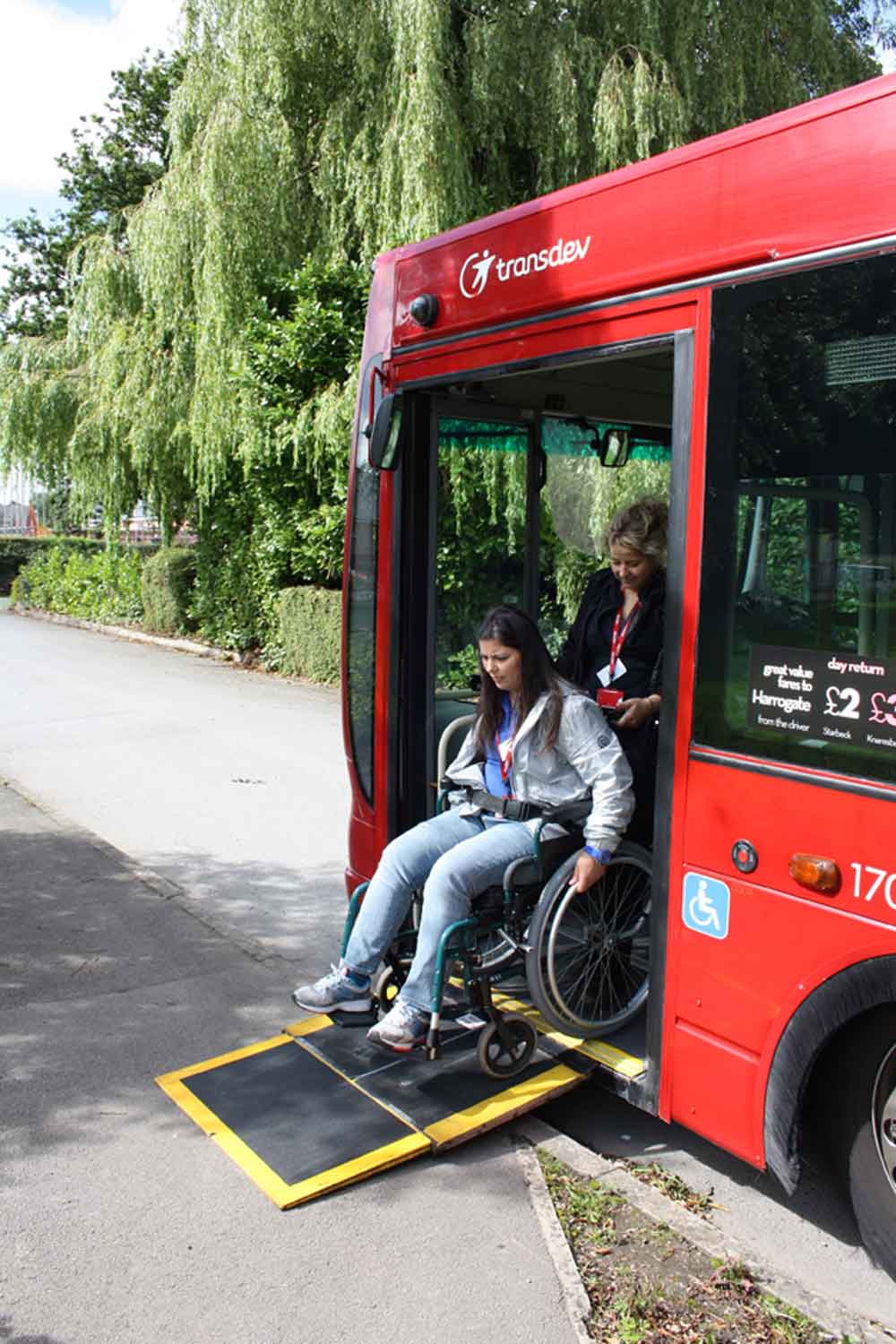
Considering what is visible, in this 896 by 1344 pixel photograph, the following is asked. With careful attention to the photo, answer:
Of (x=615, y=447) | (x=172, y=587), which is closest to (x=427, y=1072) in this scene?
(x=615, y=447)

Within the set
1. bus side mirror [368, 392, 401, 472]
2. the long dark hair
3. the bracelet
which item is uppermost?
bus side mirror [368, 392, 401, 472]

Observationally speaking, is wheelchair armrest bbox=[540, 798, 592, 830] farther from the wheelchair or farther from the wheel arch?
the wheel arch

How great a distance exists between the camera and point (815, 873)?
267 centimetres

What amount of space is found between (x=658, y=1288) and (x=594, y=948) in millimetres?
1172

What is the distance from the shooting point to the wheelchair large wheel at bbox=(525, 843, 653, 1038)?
350cm

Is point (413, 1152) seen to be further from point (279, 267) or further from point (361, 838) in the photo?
point (279, 267)

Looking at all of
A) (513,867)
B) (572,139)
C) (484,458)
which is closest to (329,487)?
(572,139)

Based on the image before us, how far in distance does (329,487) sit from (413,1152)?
10590 mm

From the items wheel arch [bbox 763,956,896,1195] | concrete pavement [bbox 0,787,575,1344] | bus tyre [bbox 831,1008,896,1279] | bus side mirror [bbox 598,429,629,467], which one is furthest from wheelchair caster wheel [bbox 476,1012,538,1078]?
bus side mirror [bbox 598,429,629,467]

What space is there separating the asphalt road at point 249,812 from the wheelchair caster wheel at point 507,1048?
0.95 ft

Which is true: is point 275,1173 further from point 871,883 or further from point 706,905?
point 871,883

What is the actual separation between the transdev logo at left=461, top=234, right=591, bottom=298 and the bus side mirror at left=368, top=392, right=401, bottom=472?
479 millimetres

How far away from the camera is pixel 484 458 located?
457 centimetres

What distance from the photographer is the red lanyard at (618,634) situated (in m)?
4.03
